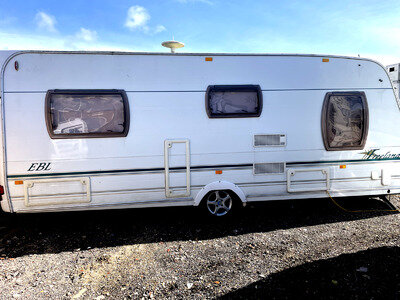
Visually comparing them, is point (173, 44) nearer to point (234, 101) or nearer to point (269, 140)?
point (234, 101)

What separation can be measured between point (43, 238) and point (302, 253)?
421cm

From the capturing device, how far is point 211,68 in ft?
15.2

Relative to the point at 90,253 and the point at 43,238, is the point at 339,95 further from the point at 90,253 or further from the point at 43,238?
the point at 43,238

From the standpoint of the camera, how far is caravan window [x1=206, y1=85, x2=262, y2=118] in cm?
460

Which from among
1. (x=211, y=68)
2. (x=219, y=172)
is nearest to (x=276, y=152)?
(x=219, y=172)

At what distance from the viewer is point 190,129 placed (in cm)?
456

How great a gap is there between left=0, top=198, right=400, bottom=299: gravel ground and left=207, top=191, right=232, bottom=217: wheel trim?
19cm

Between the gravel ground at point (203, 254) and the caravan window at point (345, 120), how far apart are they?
145 cm

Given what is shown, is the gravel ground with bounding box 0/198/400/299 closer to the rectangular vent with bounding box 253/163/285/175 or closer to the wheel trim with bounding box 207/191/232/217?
the wheel trim with bounding box 207/191/232/217

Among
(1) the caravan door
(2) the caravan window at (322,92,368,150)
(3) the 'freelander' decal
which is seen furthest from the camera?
(3) the 'freelander' decal

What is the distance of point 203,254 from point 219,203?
117 cm

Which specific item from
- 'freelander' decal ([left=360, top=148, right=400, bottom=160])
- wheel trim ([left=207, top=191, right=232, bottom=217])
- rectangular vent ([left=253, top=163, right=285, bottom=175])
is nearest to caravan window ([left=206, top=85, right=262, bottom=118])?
rectangular vent ([left=253, top=163, right=285, bottom=175])

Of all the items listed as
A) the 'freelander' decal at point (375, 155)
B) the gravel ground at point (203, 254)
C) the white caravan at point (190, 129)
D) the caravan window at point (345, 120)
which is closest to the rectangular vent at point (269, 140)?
the white caravan at point (190, 129)

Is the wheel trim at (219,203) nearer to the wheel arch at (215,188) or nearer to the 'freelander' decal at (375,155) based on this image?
the wheel arch at (215,188)
